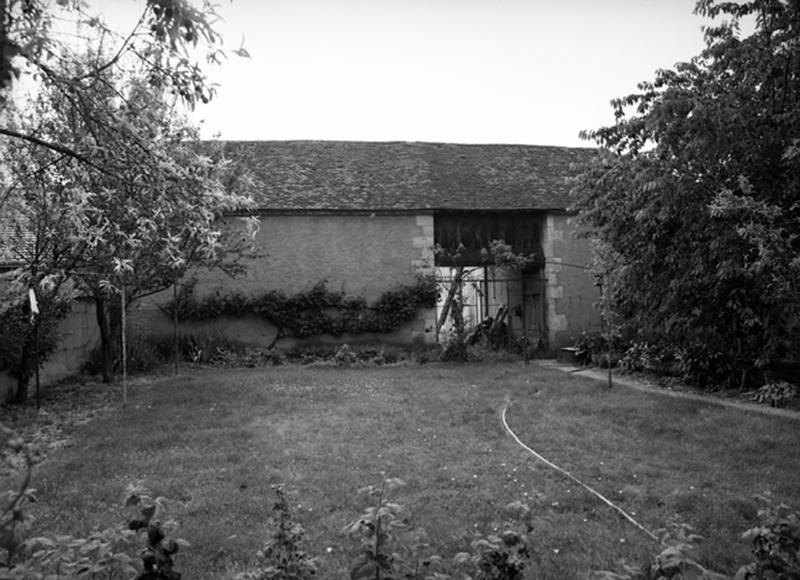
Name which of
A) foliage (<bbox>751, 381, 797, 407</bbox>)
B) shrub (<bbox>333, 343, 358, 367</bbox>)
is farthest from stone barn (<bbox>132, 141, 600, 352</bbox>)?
foliage (<bbox>751, 381, 797, 407</bbox>)

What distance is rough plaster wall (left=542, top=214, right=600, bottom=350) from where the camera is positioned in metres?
16.5

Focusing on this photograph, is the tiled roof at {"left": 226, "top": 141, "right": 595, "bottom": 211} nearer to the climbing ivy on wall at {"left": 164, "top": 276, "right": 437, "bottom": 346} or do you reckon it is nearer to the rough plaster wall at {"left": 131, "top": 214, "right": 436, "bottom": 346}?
the rough plaster wall at {"left": 131, "top": 214, "right": 436, "bottom": 346}

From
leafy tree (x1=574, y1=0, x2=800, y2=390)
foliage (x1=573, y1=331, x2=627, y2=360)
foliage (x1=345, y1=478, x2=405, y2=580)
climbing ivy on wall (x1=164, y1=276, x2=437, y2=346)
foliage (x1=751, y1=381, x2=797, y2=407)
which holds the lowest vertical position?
foliage (x1=573, y1=331, x2=627, y2=360)

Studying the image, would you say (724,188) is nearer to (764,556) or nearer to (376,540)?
(764,556)

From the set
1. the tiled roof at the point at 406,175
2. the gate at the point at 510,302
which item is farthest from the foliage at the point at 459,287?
the tiled roof at the point at 406,175

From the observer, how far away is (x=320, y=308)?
50.9 ft

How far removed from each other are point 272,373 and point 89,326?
4.26 metres

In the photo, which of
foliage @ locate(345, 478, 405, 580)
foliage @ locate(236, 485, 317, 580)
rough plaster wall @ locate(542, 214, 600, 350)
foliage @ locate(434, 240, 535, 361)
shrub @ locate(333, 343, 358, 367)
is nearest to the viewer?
foliage @ locate(345, 478, 405, 580)

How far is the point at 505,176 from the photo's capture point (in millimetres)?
17734

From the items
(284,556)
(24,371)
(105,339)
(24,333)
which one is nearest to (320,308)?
(105,339)

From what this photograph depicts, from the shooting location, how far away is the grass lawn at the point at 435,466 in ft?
12.5

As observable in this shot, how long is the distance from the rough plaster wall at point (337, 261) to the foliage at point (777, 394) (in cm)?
877

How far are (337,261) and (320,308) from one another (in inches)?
54.4

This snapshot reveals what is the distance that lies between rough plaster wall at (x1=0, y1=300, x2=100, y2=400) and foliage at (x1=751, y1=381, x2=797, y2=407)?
434 inches
